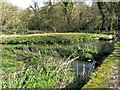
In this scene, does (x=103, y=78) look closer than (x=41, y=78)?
Yes

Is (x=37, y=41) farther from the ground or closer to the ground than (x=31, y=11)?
closer to the ground

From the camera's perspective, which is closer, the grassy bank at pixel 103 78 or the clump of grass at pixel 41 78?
the grassy bank at pixel 103 78

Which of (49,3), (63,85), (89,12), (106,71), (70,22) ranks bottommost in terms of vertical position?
(63,85)

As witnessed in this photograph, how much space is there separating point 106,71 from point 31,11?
2988 centimetres

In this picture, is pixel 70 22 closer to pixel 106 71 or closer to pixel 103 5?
pixel 103 5

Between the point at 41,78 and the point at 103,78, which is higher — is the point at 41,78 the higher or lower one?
the lower one

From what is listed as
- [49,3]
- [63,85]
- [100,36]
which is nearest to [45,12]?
[49,3]

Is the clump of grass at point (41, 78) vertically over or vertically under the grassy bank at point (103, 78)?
under

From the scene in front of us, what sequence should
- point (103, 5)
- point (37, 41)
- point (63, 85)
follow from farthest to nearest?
point (103, 5), point (37, 41), point (63, 85)

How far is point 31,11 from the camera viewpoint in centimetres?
3148

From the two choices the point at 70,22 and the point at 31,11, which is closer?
the point at 70,22

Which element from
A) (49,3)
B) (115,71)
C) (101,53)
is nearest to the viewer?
(115,71)

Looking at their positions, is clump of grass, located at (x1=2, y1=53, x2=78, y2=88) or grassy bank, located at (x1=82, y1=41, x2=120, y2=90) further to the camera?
clump of grass, located at (x1=2, y1=53, x2=78, y2=88)

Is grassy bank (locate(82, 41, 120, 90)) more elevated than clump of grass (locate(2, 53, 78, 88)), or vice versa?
grassy bank (locate(82, 41, 120, 90))
